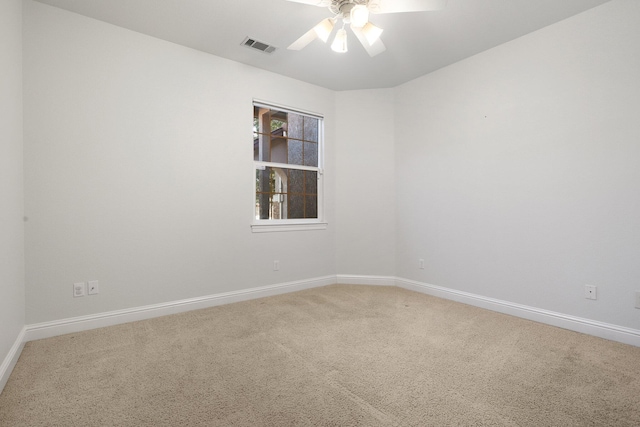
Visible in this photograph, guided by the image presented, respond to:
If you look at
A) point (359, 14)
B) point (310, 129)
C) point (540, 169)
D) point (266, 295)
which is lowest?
point (266, 295)

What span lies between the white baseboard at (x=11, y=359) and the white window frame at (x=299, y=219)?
2036mm

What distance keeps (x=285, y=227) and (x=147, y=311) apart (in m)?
1.68

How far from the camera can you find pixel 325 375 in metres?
1.83

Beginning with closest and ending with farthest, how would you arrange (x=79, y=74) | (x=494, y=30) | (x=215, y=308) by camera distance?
(x=79, y=74) < (x=494, y=30) < (x=215, y=308)

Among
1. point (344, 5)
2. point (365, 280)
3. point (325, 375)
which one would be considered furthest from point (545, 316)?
point (344, 5)

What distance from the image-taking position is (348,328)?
258cm

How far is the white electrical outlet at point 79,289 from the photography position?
2.52m

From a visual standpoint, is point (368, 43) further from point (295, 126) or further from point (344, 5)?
point (295, 126)

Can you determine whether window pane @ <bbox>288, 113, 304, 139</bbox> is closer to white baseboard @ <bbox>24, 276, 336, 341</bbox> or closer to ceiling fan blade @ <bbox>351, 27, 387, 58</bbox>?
ceiling fan blade @ <bbox>351, 27, 387, 58</bbox>

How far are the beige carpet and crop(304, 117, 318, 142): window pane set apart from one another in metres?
2.40

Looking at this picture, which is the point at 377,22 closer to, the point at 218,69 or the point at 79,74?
the point at 218,69

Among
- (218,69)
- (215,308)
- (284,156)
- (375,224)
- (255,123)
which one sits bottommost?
(215,308)

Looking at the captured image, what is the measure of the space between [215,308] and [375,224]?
2.26 meters

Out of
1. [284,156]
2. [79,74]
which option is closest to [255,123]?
[284,156]
